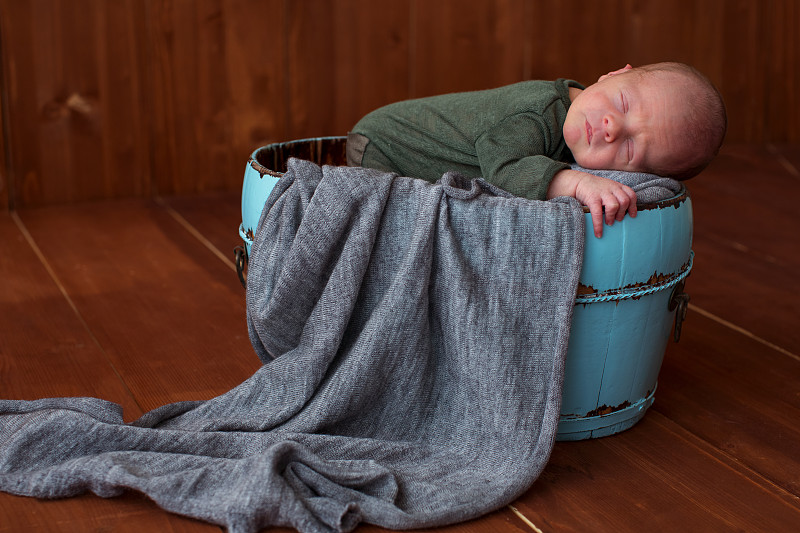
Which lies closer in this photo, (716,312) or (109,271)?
(716,312)

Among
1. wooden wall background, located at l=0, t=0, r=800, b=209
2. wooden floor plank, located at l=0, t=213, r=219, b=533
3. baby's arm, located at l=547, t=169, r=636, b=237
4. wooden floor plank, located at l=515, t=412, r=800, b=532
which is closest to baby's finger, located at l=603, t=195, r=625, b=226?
baby's arm, located at l=547, t=169, r=636, b=237

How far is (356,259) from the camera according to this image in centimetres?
107

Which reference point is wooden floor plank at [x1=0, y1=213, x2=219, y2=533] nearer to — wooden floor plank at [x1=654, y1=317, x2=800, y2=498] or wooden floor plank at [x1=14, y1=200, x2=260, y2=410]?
wooden floor plank at [x1=14, y1=200, x2=260, y2=410]

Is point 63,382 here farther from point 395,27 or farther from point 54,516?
point 395,27

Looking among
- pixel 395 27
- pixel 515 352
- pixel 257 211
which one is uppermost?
pixel 395 27

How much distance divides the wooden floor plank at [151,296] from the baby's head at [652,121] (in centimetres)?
59

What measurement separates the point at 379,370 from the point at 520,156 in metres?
0.35

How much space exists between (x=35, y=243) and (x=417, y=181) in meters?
1.15

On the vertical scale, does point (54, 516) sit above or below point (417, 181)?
below

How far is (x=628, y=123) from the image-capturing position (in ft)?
3.93

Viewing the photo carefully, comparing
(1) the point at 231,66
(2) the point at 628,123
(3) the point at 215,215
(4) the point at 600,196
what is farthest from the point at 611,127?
(1) the point at 231,66

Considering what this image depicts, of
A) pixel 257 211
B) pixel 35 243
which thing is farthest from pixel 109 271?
pixel 257 211

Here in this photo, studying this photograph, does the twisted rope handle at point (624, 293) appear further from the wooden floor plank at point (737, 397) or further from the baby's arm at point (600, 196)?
the wooden floor plank at point (737, 397)

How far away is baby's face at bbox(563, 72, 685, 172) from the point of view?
118 cm
